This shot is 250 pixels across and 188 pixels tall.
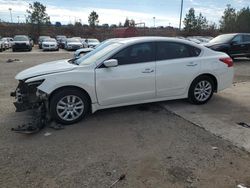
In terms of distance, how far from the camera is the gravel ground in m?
3.68

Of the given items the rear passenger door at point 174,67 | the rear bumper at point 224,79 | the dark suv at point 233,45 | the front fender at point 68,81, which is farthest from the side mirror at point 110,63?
the dark suv at point 233,45

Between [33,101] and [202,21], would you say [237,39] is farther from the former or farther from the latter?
[202,21]

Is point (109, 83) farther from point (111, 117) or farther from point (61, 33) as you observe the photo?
point (61, 33)

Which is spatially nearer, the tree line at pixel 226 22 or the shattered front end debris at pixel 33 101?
the shattered front end debris at pixel 33 101

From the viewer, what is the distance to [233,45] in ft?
52.1

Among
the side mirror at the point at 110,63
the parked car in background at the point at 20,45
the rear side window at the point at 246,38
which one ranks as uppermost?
the rear side window at the point at 246,38

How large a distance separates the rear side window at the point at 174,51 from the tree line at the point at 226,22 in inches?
2004

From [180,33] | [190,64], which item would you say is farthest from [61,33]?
[190,64]

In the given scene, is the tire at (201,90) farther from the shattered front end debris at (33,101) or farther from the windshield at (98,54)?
the shattered front end debris at (33,101)

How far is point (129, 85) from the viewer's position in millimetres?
5973

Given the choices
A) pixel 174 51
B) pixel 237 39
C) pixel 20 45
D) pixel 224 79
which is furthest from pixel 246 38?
pixel 20 45

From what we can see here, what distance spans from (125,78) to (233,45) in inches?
463

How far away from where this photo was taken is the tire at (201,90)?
676 cm

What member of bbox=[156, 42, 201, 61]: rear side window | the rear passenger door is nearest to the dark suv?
bbox=[156, 42, 201, 61]: rear side window
